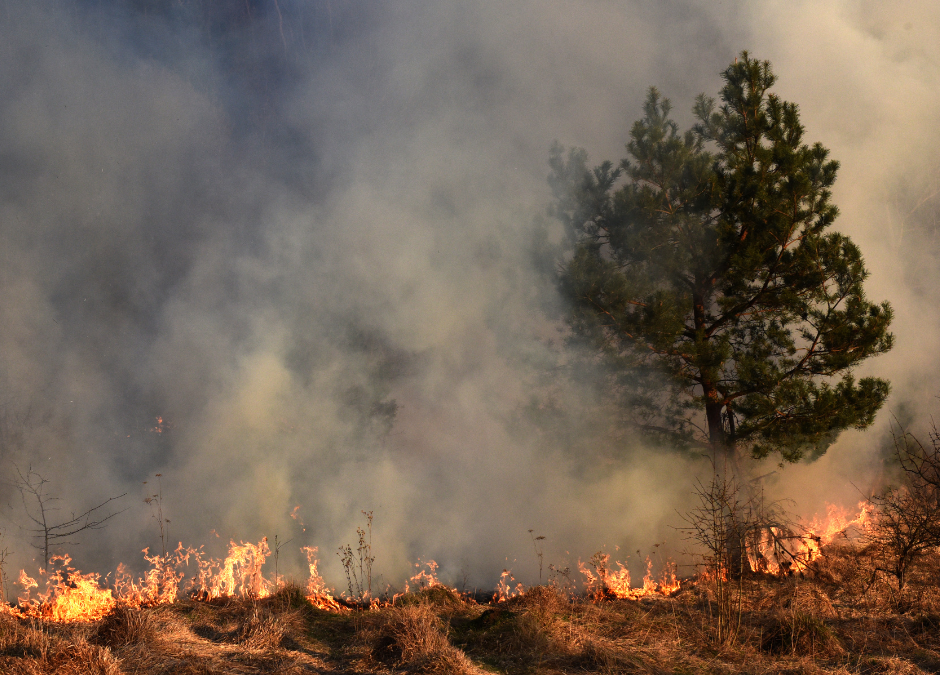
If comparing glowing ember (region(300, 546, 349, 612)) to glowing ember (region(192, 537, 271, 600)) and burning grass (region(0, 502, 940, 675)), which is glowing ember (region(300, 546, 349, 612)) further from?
glowing ember (region(192, 537, 271, 600))

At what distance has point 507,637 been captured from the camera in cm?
606

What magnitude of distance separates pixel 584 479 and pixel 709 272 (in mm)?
5115

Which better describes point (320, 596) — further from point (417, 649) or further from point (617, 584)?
point (617, 584)

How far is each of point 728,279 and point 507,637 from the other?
6.75 metres

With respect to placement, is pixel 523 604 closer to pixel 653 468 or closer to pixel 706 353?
pixel 706 353

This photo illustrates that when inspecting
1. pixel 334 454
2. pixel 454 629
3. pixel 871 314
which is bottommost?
pixel 454 629

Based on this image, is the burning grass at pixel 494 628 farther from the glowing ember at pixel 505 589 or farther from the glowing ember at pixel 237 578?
the glowing ember at pixel 505 589

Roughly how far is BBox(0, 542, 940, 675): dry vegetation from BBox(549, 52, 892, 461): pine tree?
2.63 metres

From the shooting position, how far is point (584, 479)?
12070 mm

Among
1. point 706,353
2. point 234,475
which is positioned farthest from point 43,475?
point 706,353

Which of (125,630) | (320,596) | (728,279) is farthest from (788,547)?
(125,630)

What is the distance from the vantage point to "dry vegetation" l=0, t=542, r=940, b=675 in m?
4.96

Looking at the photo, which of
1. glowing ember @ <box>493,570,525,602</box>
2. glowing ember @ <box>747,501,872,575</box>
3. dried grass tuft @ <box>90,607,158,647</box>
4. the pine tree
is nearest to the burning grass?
dried grass tuft @ <box>90,607,158,647</box>

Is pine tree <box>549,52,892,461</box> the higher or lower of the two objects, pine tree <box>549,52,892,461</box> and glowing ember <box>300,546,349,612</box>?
the higher
